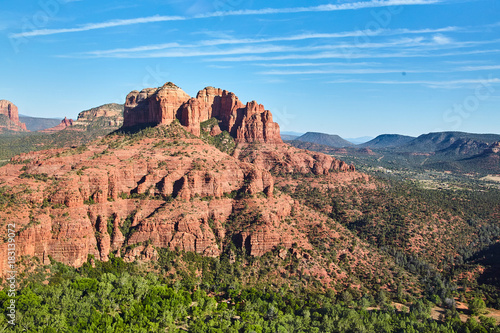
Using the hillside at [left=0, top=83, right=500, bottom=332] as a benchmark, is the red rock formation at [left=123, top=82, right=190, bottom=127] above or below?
above

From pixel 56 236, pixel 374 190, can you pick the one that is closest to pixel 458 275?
pixel 374 190

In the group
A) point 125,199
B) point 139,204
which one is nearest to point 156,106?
point 125,199

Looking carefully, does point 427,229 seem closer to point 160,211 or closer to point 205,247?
point 205,247

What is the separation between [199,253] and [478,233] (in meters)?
107

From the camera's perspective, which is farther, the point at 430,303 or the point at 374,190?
the point at 374,190

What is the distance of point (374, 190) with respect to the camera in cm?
16838

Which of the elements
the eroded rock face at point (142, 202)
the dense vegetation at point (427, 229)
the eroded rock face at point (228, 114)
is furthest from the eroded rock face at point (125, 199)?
the dense vegetation at point (427, 229)

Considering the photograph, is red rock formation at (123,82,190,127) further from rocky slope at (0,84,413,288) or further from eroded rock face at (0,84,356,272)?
rocky slope at (0,84,413,288)

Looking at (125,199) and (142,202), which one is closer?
(125,199)

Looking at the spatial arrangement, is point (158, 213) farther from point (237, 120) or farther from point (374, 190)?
point (374, 190)

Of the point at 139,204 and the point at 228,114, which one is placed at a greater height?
the point at 228,114

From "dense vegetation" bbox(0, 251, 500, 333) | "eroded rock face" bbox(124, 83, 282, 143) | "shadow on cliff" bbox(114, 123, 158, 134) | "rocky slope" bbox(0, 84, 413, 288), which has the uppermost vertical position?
"eroded rock face" bbox(124, 83, 282, 143)

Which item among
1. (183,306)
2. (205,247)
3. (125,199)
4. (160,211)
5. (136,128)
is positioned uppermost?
(136,128)

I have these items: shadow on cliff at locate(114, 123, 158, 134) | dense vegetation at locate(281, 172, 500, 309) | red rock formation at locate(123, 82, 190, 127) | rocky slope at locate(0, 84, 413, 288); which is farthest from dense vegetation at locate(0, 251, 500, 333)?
shadow on cliff at locate(114, 123, 158, 134)
